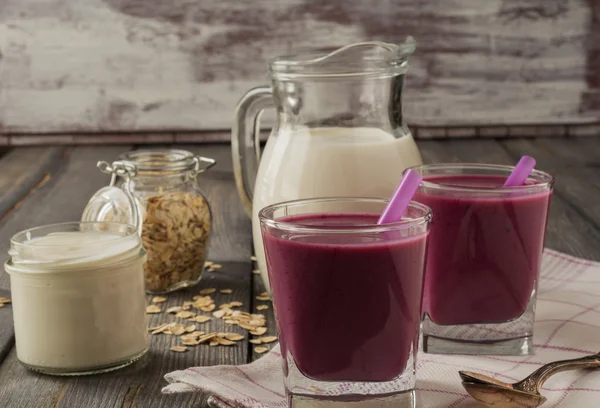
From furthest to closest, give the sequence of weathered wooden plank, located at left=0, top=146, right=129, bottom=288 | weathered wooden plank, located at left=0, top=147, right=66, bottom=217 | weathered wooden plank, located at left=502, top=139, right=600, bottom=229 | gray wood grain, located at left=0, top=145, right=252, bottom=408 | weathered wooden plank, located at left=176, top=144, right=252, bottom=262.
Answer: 1. weathered wooden plank, located at left=0, top=147, right=66, bottom=217
2. weathered wooden plank, located at left=502, top=139, right=600, bottom=229
3. weathered wooden plank, located at left=0, top=146, right=129, bottom=288
4. weathered wooden plank, located at left=176, top=144, right=252, bottom=262
5. gray wood grain, located at left=0, top=145, right=252, bottom=408

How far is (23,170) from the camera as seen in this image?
2189 mm

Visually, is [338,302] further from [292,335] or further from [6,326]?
[6,326]

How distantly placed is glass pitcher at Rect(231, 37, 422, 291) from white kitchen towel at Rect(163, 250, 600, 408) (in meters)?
0.21

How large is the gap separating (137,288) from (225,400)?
8.1 inches

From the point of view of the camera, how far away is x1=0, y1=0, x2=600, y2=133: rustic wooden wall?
2.58m

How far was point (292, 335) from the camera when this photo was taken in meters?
0.78

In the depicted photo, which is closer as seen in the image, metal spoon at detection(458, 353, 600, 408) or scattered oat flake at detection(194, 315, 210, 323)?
metal spoon at detection(458, 353, 600, 408)

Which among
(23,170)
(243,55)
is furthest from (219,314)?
(243,55)

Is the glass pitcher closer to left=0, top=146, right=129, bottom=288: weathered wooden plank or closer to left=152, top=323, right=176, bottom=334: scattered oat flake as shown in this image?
left=152, top=323, right=176, bottom=334: scattered oat flake

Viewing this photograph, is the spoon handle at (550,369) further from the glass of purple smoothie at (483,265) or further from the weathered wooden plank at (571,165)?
the weathered wooden plank at (571,165)

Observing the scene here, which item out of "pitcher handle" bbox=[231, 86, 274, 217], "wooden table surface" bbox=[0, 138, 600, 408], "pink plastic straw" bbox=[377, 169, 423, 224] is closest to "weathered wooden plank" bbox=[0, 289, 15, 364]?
"wooden table surface" bbox=[0, 138, 600, 408]

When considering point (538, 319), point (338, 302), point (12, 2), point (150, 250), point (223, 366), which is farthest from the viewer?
point (12, 2)

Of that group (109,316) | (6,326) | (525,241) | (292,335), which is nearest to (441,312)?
(525,241)

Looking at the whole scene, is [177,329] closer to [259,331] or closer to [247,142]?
[259,331]
